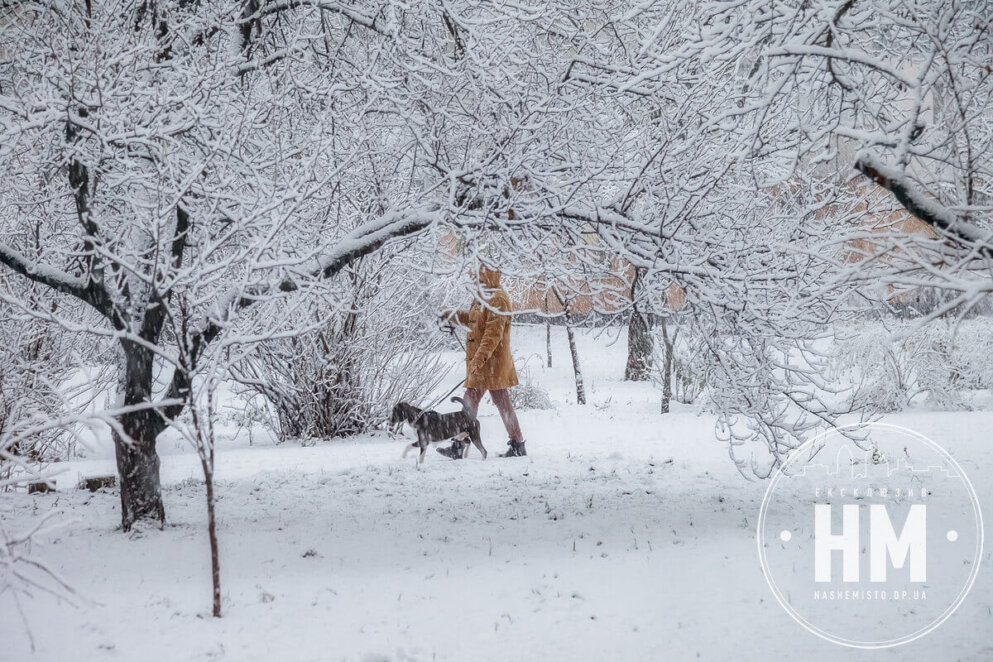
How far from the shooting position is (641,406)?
12.3 metres

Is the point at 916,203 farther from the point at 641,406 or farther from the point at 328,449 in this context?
the point at 641,406

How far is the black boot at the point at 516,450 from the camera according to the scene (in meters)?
7.59

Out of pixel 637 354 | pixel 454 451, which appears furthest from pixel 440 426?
pixel 637 354

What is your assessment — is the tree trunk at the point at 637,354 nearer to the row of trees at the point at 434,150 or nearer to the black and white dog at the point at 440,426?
the black and white dog at the point at 440,426

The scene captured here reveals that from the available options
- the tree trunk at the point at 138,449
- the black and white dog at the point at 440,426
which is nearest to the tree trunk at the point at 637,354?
the black and white dog at the point at 440,426

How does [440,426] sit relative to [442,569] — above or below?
above

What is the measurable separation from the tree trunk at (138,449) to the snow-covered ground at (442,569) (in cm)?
22

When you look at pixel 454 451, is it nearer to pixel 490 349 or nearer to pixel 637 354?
pixel 490 349

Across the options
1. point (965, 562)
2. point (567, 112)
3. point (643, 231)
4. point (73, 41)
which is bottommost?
point (965, 562)

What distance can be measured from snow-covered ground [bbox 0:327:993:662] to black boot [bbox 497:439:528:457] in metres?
0.41

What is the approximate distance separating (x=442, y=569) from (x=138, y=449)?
205 cm

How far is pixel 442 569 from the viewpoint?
14.3 ft

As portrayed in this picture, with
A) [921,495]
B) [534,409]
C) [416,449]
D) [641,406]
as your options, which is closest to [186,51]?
[416,449]

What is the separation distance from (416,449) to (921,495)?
4691mm
